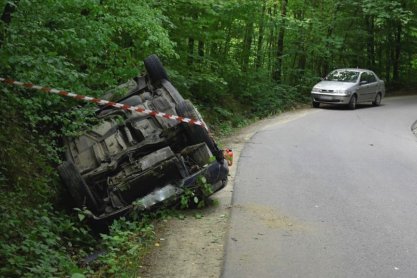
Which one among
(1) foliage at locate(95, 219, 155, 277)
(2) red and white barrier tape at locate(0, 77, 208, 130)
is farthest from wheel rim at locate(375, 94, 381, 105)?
(1) foliage at locate(95, 219, 155, 277)

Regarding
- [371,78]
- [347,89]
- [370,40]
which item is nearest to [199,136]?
[347,89]

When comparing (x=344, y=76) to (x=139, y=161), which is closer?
(x=139, y=161)

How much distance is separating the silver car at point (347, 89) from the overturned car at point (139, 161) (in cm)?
1375

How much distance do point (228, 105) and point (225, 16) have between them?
3.59 m

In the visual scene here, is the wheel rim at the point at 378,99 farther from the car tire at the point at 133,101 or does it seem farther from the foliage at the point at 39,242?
the foliage at the point at 39,242

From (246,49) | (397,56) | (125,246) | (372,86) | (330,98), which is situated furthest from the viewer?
(397,56)

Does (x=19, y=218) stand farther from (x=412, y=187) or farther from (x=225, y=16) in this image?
(x=225, y=16)

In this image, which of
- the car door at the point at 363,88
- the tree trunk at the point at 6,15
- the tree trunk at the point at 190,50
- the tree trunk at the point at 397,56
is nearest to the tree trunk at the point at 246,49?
the tree trunk at the point at 190,50

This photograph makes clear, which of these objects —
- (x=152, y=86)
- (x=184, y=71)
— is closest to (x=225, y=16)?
(x=184, y=71)

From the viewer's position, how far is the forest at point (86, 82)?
5871mm

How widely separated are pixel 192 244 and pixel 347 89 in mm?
16217

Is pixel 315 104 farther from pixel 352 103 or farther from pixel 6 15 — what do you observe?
pixel 6 15

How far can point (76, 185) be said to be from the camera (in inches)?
271

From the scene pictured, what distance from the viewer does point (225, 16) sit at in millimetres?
16781
